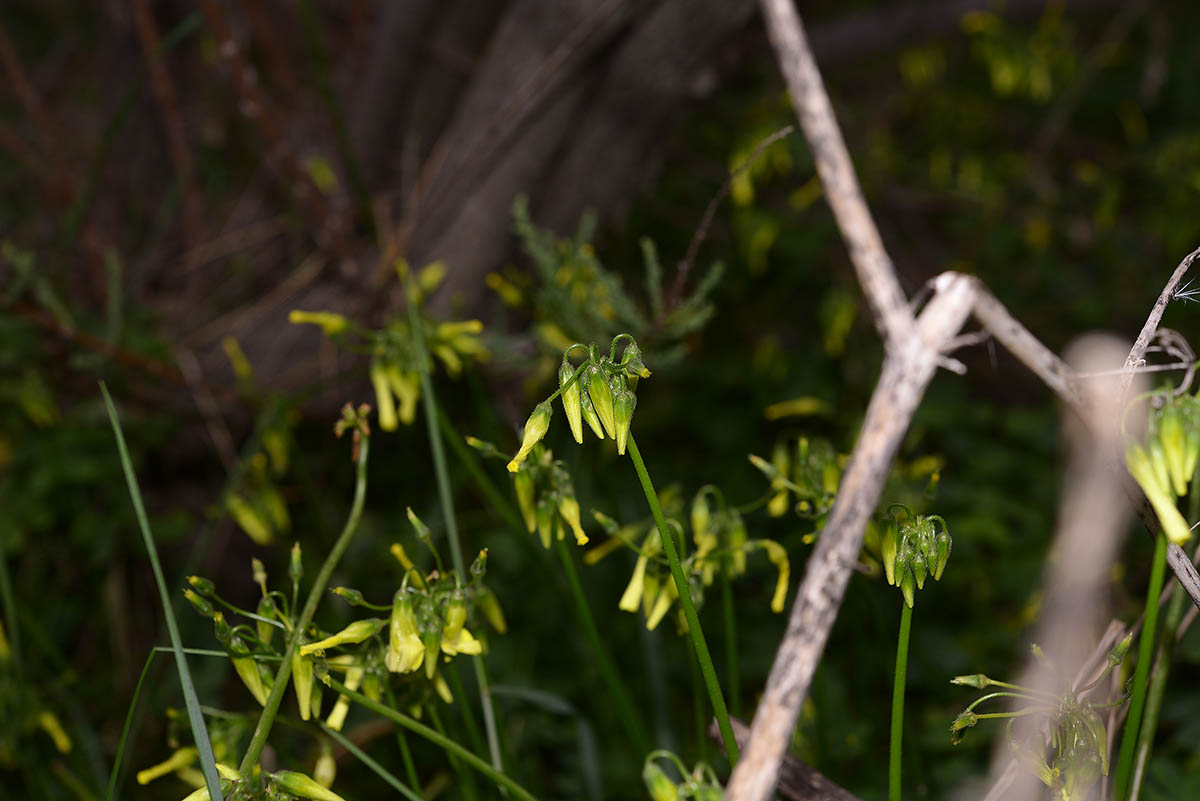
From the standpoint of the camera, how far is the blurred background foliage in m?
2.28

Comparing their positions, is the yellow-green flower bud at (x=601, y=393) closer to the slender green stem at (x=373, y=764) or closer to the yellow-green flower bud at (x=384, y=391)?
the slender green stem at (x=373, y=764)

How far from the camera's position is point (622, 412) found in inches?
42.4

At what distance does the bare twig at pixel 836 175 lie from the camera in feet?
3.08

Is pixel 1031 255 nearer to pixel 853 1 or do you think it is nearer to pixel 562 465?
pixel 853 1

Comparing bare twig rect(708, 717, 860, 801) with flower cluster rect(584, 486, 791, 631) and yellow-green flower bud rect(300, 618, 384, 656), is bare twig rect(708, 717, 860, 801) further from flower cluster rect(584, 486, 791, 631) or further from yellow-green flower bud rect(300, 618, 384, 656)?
yellow-green flower bud rect(300, 618, 384, 656)

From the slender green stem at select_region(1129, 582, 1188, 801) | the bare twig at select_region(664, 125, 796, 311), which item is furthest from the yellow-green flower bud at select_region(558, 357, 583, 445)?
the slender green stem at select_region(1129, 582, 1188, 801)

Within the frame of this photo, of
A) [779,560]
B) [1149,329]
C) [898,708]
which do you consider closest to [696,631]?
[898,708]

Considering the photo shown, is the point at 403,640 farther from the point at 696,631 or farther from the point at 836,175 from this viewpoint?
the point at 836,175

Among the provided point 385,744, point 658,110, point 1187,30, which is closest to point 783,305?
point 658,110

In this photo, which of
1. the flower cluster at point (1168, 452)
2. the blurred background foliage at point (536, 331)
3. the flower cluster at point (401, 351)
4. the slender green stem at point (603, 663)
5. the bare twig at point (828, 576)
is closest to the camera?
the bare twig at point (828, 576)

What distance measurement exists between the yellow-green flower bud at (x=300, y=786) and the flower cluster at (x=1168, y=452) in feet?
3.21

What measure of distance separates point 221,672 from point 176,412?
2.88 feet

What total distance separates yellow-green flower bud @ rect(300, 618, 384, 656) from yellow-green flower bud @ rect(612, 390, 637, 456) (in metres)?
0.42

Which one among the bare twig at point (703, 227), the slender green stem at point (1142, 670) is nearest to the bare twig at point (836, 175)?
the bare twig at point (703, 227)
